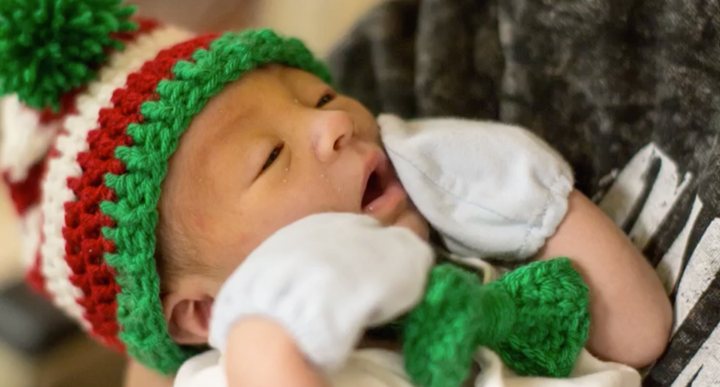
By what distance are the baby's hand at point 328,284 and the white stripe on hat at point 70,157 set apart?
264mm

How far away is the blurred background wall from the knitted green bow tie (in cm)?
58

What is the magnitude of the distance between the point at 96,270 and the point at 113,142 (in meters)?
0.12

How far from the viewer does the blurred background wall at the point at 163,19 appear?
3.97 feet

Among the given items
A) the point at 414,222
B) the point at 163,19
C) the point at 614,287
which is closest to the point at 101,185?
the point at 414,222

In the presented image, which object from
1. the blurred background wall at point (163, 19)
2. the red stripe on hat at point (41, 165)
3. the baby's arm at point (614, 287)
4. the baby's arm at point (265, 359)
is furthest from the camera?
the blurred background wall at point (163, 19)

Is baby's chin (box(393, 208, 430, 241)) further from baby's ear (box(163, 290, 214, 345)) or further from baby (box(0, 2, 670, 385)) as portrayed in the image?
baby's ear (box(163, 290, 214, 345))

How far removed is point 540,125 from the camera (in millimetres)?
881

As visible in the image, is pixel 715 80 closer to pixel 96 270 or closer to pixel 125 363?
pixel 96 270

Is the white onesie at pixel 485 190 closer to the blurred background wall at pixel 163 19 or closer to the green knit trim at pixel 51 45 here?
the green knit trim at pixel 51 45

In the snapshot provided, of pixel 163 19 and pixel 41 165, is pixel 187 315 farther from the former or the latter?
pixel 163 19

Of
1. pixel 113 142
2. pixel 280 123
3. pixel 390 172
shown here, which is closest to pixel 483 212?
pixel 390 172

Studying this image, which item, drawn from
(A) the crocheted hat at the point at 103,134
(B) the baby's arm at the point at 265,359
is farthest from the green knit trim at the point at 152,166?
(B) the baby's arm at the point at 265,359

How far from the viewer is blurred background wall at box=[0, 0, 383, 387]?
1.21 metres

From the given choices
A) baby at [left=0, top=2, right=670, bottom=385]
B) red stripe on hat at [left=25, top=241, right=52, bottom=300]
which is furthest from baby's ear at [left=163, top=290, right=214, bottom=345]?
red stripe on hat at [left=25, top=241, right=52, bottom=300]
